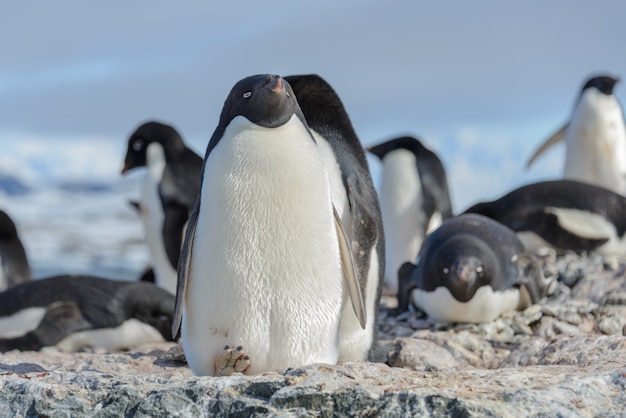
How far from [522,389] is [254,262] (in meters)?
1.42

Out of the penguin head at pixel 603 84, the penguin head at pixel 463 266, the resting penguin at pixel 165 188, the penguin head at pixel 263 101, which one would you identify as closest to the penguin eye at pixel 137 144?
the resting penguin at pixel 165 188

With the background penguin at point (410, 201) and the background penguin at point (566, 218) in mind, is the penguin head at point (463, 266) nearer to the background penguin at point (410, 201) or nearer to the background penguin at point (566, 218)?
the background penguin at point (566, 218)

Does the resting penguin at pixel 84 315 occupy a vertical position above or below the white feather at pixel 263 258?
below

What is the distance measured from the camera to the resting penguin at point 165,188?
37.5 feet

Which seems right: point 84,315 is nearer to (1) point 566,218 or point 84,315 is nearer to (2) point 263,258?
(2) point 263,258

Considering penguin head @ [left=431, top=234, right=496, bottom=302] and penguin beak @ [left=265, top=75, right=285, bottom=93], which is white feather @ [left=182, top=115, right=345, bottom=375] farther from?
penguin head @ [left=431, top=234, right=496, bottom=302]

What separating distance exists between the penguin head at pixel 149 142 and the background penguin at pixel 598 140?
599 cm

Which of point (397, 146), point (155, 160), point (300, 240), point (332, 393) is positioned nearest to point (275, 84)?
point (300, 240)

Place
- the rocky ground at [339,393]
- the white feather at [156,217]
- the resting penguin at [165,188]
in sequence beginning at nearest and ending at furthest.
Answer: the rocky ground at [339,393] → the resting penguin at [165,188] → the white feather at [156,217]

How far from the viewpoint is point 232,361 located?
4.59m

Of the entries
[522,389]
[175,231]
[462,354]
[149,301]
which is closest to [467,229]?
[462,354]

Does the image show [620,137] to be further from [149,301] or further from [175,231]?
[149,301]

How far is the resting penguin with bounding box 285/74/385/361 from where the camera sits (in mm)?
5355

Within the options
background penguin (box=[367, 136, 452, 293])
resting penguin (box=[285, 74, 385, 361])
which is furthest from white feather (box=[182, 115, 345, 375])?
background penguin (box=[367, 136, 452, 293])
